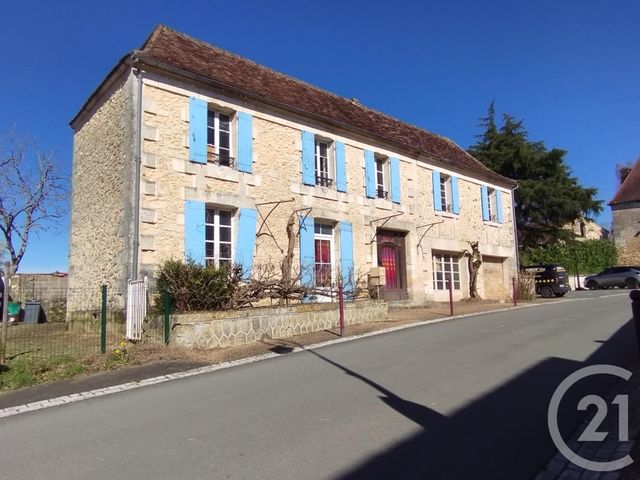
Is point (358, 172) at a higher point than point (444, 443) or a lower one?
higher

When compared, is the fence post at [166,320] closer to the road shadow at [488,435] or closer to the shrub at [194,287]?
the shrub at [194,287]

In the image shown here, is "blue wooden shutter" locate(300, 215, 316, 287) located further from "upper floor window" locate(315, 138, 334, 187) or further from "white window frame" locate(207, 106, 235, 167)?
"white window frame" locate(207, 106, 235, 167)

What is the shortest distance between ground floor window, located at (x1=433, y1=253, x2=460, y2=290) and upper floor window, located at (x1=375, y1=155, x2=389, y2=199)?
11.9ft

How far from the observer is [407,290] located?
698 inches

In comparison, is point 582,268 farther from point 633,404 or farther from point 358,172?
point 633,404

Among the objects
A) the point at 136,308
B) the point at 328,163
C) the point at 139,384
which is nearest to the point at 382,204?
the point at 328,163

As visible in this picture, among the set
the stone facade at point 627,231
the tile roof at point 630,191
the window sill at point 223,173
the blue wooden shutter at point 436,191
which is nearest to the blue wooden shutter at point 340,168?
the window sill at point 223,173

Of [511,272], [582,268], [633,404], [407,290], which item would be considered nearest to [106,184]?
[407,290]

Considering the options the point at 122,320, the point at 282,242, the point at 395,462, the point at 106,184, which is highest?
the point at 106,184

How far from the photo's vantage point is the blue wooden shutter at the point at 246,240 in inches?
495

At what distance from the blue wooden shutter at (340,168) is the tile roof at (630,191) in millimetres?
34049

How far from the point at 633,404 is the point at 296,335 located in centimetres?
691

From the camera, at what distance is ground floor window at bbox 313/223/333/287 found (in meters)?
14.6

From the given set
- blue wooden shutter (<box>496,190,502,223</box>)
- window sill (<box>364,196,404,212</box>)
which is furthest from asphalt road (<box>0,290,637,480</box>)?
blue wooden shutter (<box>496,190,502,223</box>)
